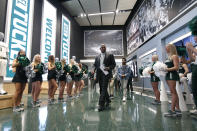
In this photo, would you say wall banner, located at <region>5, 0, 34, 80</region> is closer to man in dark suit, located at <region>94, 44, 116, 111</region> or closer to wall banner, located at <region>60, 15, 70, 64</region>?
wall banner, located at <region>60, 15, 70, 64</region>

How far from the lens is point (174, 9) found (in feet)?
16.1

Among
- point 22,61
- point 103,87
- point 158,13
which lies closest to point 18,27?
point 22,61

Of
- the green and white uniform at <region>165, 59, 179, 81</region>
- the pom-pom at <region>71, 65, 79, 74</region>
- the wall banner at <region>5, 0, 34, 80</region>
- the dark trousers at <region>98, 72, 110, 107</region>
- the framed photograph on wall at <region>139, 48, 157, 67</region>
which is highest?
the wall banner at <region>5, 0, 34, 80</region>

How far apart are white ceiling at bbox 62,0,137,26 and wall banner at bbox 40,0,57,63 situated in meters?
2.19

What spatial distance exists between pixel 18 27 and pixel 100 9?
7343 millimetres

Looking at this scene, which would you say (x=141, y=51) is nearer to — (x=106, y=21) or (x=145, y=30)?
(x=145, y=30)

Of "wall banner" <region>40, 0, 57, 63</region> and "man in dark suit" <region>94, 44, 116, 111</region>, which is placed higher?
"wall banner" <region>40, 0, 57, 63</region>

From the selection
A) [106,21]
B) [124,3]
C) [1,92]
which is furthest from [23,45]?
[106,21]

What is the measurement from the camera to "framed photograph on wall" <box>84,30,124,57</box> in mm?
14656

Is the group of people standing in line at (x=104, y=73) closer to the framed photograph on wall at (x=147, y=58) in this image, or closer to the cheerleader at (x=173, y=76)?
the cheerleader at (x=173, y=76)

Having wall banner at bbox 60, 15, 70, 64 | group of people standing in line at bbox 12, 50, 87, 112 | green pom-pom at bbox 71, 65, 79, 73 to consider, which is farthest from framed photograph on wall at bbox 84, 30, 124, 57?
group of people standing in line at bbox 12, 50, 87, 112

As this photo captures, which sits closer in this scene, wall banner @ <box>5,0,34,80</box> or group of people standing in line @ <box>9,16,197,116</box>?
group of people standing in line @ <box>9,16,197,116</box>

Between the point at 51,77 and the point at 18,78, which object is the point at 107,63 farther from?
the point at 18,78

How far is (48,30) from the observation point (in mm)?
8359
